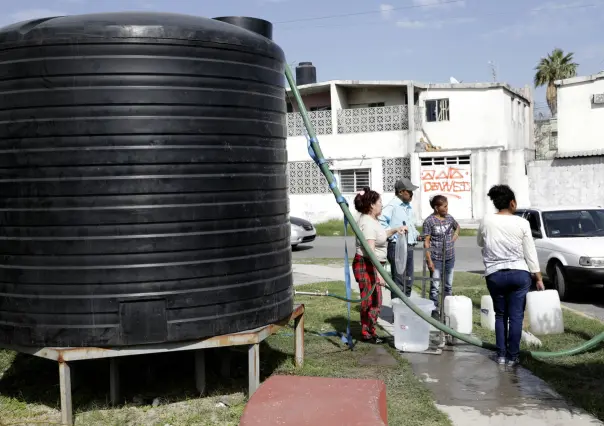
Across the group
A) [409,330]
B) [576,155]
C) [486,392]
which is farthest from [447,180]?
[486,392]

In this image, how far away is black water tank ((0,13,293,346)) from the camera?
4.70m

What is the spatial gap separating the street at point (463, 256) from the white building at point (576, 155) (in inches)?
206

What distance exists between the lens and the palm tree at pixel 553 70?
142 feet

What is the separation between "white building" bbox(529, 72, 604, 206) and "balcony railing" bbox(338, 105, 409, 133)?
18.8 ft

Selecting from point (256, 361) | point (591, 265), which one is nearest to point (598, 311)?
point (591, 265)

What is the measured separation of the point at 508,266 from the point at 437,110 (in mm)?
23902

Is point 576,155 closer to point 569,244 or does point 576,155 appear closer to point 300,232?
point 300,232

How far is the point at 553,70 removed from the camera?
43.6 m

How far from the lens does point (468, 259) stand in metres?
16.2

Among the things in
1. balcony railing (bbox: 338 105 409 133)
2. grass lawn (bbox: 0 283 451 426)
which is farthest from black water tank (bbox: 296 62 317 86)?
grass lawn (bbox: 0 283 451 426)

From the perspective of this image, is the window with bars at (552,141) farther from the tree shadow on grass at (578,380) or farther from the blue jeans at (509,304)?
the blue jeans at (509,304)

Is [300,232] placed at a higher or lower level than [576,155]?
lower

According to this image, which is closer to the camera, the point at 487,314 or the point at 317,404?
the point at 317,404

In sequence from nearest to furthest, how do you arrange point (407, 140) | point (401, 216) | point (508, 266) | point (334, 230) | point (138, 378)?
point (138, 378) < point (508, 266) < point (401, 216) < point (334, 230) < point (407, 140)
